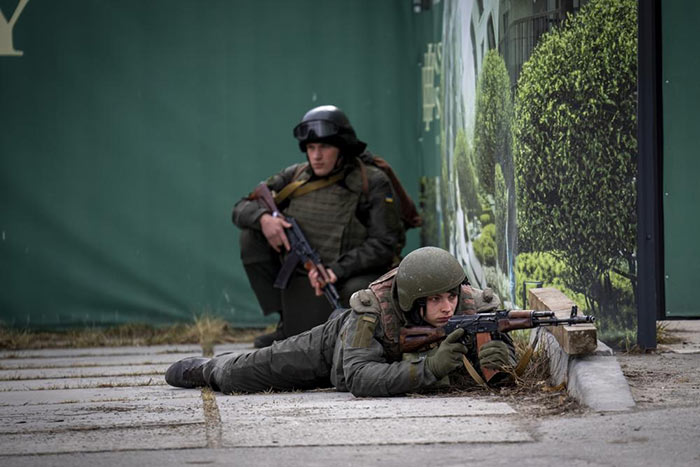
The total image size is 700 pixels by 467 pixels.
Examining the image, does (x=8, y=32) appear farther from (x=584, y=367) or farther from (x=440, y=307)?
(x=584, y=367)

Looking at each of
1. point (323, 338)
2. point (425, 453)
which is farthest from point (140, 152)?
point (425, 453)

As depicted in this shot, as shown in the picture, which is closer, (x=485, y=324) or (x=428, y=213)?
(x=485, y=324)

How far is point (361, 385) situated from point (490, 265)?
1904 mm

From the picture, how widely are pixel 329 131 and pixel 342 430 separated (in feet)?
12.5

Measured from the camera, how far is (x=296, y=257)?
7.31 meters

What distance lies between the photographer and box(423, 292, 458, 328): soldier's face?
4.71 metres

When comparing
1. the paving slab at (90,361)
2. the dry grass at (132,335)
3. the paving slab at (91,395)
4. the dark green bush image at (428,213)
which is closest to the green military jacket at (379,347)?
the paving slab at (91,395)

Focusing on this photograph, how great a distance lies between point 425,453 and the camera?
331 cm

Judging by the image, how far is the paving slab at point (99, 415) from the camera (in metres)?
4.03

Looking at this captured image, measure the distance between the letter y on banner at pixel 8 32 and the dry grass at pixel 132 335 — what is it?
2.09 m

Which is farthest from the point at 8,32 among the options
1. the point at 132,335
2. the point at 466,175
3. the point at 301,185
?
the point at 466,175

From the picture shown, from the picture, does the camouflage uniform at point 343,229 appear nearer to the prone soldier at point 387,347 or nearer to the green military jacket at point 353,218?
the green military jacket at point 353,218

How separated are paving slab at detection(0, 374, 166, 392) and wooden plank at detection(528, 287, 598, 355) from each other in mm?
2043

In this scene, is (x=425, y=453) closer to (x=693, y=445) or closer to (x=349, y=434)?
(x=349, y=434)
